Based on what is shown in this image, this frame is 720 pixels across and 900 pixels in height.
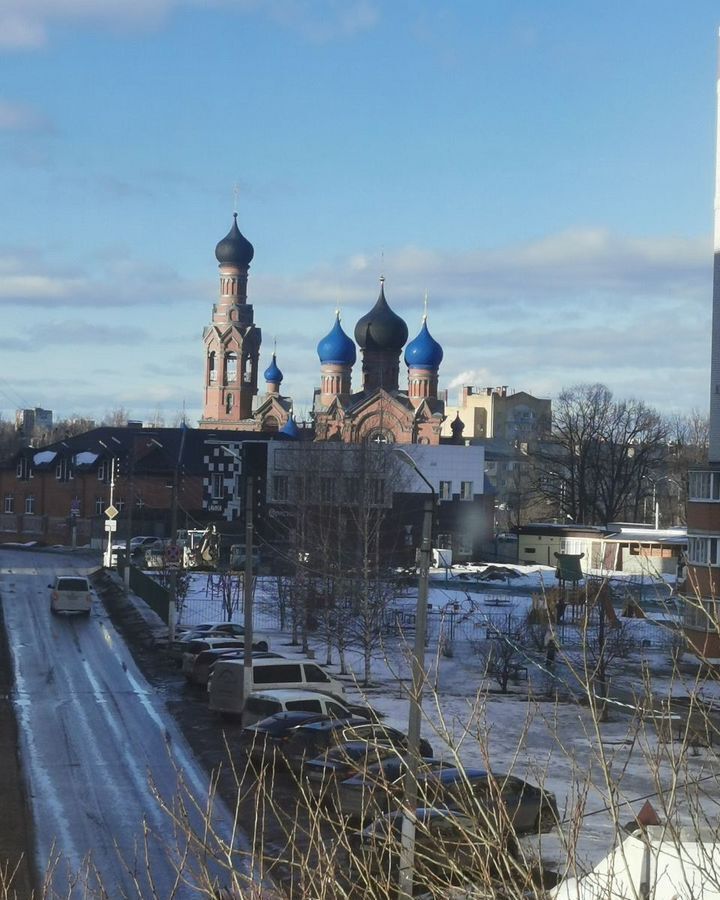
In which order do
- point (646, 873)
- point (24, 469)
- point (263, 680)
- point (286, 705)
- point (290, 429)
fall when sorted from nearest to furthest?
point (646, 873) < point (286, 705) < point (263, 680) < point (24, 469) < point (290, 429)

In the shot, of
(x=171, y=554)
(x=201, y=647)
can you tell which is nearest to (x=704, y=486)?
(x=201, y=647)

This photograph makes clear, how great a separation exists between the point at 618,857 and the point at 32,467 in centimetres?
6994

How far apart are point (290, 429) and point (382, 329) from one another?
346 inches

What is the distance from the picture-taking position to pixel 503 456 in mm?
129375

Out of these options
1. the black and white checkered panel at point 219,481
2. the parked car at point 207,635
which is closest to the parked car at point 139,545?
the black and white checkered panel at point 219,481

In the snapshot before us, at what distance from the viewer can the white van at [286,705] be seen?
74.9ft

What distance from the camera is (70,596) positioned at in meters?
42.7

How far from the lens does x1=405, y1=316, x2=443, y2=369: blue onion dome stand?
83500mm

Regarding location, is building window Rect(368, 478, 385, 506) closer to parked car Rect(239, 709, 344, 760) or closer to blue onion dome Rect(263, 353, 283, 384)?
parked car Rect(239, 709, 344, 760)

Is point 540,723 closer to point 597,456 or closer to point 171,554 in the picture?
point 171,554

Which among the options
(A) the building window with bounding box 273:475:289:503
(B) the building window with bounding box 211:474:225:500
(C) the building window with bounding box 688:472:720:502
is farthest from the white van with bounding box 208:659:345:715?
(B) the building window with bounding box 211:474:225:500

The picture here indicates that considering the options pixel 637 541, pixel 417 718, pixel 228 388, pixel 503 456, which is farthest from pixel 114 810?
pixel 503 456

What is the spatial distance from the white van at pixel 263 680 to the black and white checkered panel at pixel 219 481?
157 ft

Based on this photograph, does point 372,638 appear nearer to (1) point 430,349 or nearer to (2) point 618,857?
(2) point 618,857
